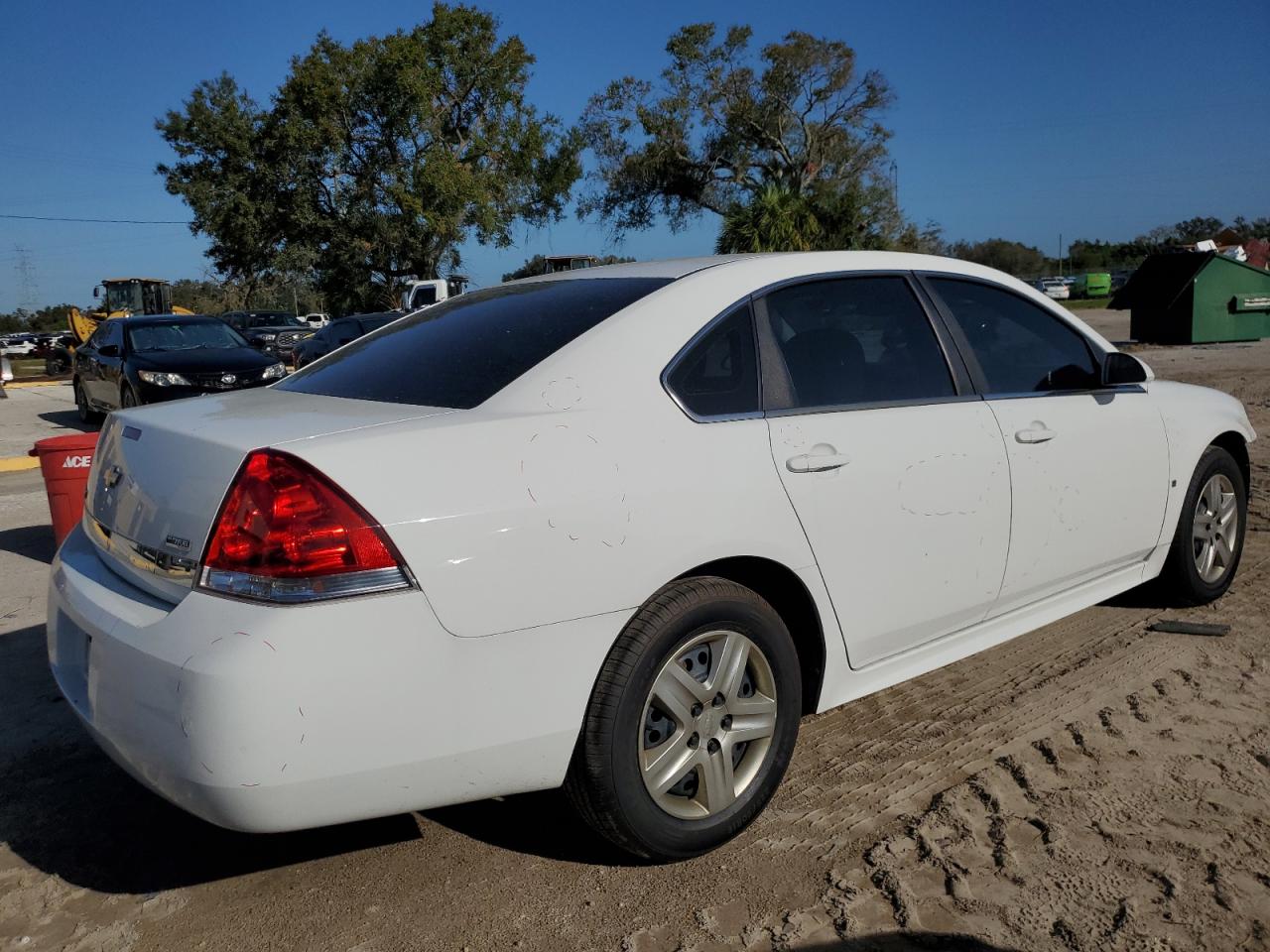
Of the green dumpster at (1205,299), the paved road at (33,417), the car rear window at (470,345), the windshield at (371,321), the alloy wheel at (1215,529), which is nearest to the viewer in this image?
the car rear window at (470,345)

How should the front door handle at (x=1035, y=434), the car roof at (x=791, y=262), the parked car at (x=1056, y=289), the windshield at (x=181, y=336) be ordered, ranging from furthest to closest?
the parked car at (x=1056, y=289) → the windshield at (x=181, y=336) → the front door handle at (x=1035, y=434) → the car roof at (x=791, y=262)

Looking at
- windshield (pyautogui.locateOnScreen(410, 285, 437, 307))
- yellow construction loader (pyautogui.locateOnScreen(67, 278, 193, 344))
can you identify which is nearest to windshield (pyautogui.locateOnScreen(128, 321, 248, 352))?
windshield (pyautogui.locateOnScreen(410, 285, 437, 307))

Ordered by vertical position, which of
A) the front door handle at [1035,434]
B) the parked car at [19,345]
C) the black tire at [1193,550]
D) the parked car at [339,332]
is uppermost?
the parked car at [19,345]

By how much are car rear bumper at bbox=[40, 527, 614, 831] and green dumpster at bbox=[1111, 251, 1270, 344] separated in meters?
20.9

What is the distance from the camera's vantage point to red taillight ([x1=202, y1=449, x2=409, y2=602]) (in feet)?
7.43

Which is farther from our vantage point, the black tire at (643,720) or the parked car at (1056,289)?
the parked car at (1056,289)

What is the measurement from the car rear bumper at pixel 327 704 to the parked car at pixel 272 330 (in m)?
23.6

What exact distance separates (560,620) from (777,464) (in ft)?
2.63

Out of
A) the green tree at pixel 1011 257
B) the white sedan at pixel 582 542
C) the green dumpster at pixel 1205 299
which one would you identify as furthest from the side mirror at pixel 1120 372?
the green tree at pixel 1011 257

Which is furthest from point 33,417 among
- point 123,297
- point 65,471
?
point 123,297

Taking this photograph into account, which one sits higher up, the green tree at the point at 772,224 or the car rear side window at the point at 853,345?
the green tree at the point at 772,224

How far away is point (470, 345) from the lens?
10.3 ft

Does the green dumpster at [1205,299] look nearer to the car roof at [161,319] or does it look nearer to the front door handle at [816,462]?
the car roof at [161,319]

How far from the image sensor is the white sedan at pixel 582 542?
2287 millimetres
